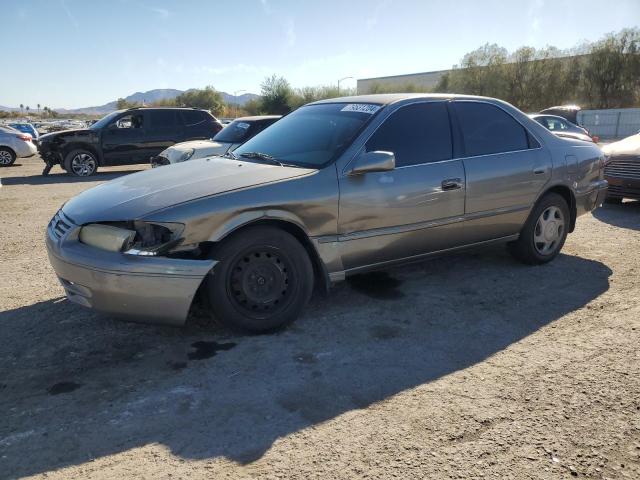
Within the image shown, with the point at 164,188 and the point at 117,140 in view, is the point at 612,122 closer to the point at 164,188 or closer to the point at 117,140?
the point at 117,140

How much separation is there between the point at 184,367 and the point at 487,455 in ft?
6.11

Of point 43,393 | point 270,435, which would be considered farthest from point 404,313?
point 43,393

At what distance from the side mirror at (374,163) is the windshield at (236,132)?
692cm

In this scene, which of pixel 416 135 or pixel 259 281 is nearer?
pixel 259 281

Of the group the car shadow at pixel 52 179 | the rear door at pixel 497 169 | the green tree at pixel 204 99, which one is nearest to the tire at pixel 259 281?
the rear door at pixel 497 169

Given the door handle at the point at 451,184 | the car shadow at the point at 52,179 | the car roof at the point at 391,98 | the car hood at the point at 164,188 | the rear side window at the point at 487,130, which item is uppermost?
the car roof at the point at 391,98

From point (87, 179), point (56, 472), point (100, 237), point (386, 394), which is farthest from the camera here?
point (87, 179)

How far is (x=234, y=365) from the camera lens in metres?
3.33

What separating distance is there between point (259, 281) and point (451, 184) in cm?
189

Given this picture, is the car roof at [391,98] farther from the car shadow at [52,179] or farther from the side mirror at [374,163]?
the car shadow at [52,179]

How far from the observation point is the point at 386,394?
3.01 metres

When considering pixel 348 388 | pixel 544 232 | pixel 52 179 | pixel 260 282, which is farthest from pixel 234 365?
pixel 52 179

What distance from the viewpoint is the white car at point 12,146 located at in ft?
57.0

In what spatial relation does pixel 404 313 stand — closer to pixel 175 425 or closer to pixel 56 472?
pixel 175 425
